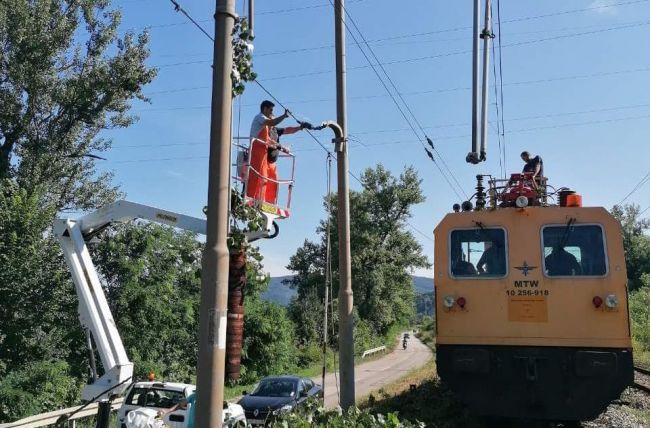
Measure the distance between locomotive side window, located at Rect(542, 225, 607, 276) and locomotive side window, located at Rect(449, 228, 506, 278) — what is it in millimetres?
668

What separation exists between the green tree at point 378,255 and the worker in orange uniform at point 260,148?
1796 inches

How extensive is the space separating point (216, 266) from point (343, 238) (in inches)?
221

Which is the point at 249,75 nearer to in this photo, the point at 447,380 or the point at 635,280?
the point at 447,380

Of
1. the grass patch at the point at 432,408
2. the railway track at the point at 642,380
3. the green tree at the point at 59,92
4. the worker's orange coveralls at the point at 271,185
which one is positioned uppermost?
the green tree at the point at 59,92

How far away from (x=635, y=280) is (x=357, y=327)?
1425 inches

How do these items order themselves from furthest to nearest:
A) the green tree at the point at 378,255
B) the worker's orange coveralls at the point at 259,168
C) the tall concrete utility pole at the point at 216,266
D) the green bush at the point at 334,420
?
1. the green tree at the point at 378,255
2. the worker's orange coveralls at the point at 259,168
3. the green bush at the point at 334,420
4. the tall concrete utility pole at the point at 216,266

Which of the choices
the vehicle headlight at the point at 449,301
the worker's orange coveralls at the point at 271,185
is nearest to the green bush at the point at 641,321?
the vehicle headlight at the point at 449,301

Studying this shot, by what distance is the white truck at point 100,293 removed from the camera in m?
7.76

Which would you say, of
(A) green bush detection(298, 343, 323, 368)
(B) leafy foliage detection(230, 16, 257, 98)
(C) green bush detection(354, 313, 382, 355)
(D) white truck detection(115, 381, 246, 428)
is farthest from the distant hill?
(B) leafy foliage detection(230, 16, 257, 98)

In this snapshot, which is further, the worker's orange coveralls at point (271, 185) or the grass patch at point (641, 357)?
the grass patch at point (641, 357)

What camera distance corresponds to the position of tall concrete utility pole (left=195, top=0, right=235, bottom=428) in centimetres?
400

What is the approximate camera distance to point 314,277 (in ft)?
199

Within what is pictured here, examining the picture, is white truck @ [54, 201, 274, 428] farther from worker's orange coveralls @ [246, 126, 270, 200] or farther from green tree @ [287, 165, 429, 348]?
green tree @ [287, 165, 429, 348]

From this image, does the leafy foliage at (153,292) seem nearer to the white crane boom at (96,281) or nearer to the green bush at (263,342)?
the green bush at (263,342)
